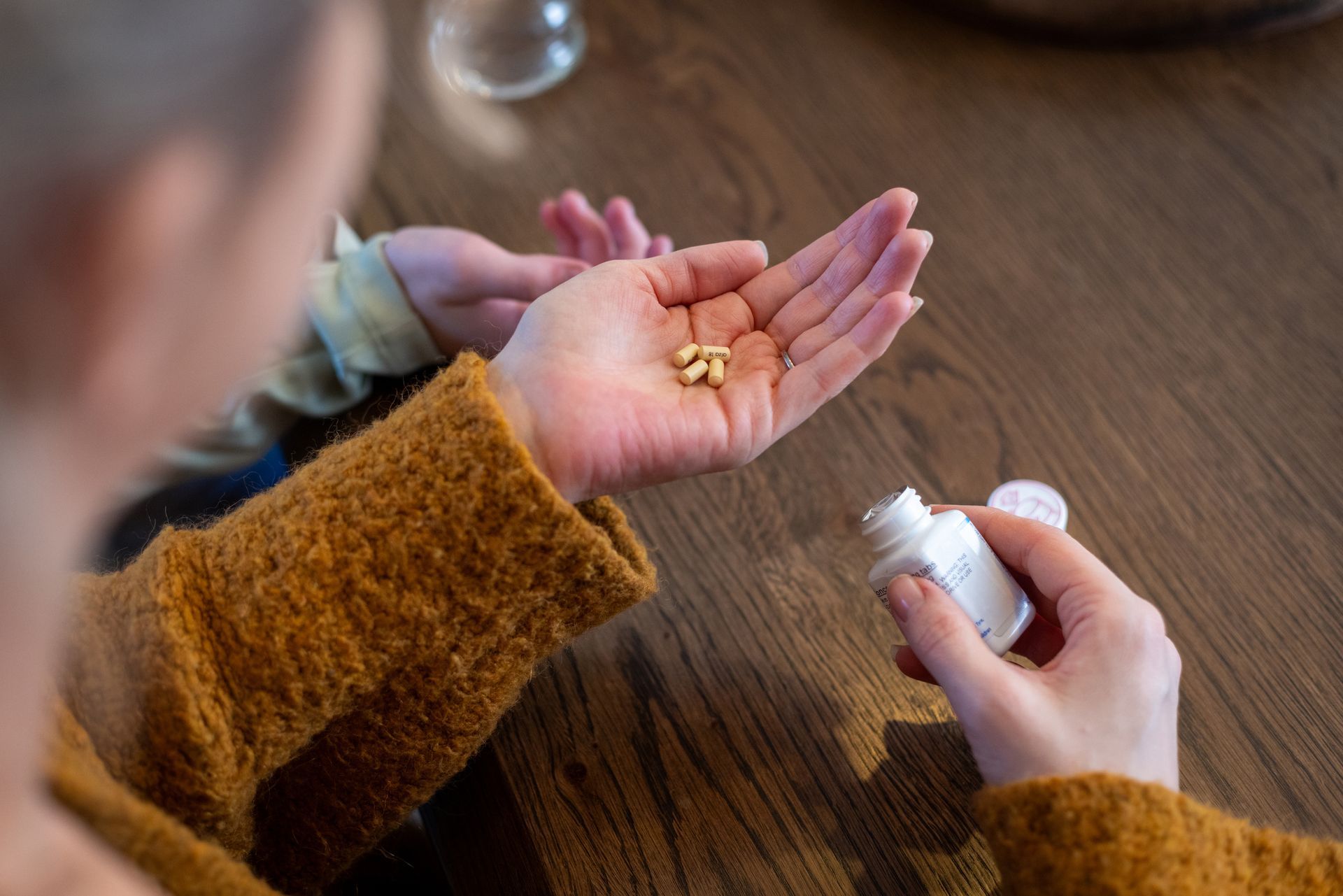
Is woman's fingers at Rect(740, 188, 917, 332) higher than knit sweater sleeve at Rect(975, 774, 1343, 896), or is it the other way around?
woman's fingers at Rect(740, 188, 917, 332)

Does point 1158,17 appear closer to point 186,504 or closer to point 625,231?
point 625,231

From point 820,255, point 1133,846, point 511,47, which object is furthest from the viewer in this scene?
point 511,47

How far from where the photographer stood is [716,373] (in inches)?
26.5

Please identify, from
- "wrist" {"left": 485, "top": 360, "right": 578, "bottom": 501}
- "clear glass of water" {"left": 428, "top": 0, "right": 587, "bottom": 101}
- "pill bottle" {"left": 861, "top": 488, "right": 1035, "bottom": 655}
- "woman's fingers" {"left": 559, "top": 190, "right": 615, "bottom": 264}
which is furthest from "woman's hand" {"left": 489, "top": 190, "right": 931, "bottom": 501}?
"clear glass of water" {"left": 428, "top": 0, "right": 587, "bottom": 101}

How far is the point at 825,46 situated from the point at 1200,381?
60 centimetres

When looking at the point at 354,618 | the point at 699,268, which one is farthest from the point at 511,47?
the point at 354,618

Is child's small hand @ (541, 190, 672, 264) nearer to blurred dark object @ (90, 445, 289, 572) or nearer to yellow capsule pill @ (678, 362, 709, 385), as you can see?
yellow capsule pill @ (678, 362, 709, 385)

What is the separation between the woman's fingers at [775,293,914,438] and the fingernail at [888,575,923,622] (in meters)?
0.14

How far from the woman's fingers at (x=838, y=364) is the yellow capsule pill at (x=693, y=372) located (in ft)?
0.19

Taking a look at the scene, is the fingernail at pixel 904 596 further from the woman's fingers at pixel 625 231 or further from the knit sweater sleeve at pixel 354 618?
the woman's fingers at pixel 625 231

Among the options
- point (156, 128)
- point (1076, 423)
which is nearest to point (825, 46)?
point (1076, 423)

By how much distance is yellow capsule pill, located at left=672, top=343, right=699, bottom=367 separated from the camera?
27.1 inches

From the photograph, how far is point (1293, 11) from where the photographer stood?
1025mm

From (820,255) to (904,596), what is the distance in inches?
11.2
